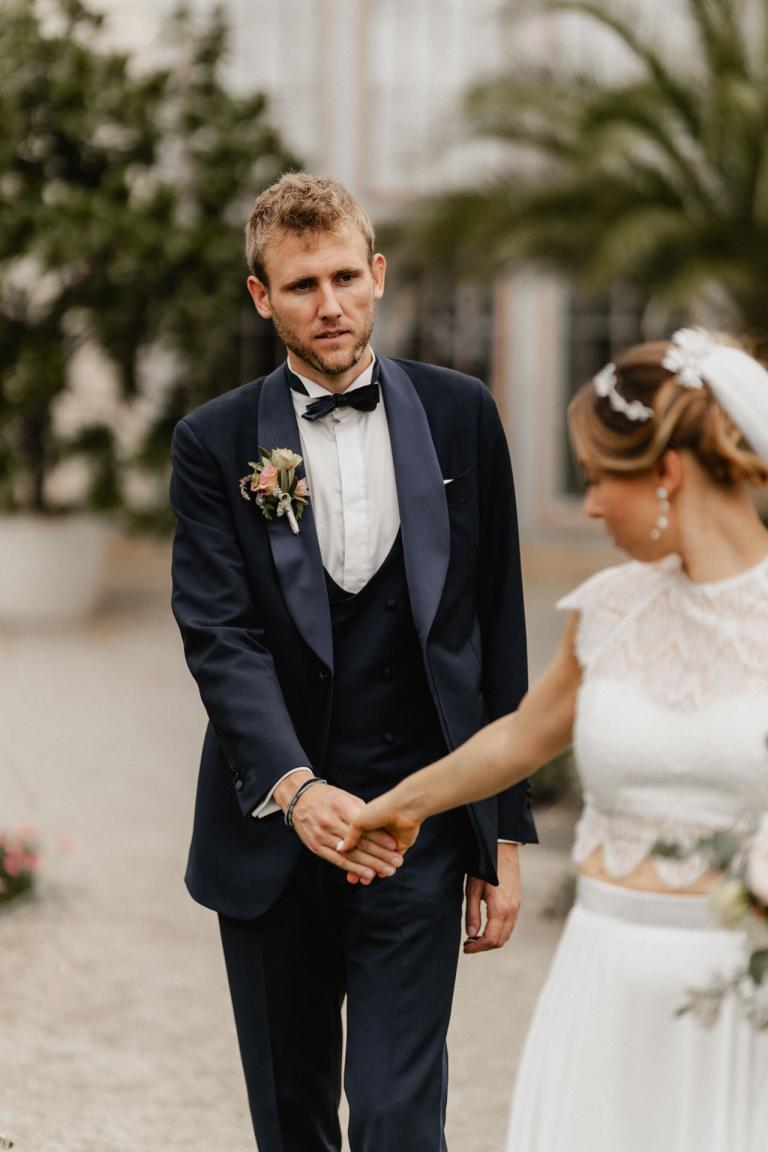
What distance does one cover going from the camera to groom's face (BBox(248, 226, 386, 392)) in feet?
9.85

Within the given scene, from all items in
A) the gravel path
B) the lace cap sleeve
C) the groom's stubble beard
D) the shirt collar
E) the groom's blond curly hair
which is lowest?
the gravel path

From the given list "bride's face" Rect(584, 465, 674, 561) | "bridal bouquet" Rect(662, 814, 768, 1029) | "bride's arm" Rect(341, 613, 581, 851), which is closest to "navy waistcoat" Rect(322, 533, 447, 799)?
"bride's arm" Rect(341, 613, 581, 851)

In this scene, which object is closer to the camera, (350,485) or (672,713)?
(672,713)

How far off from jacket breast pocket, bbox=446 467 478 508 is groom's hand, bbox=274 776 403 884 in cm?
56

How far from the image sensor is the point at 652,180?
1191 centimetres

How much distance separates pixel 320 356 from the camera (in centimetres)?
308

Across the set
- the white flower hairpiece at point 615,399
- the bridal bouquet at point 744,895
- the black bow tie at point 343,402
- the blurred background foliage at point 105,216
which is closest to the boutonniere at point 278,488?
the black bow tie at point 343,402

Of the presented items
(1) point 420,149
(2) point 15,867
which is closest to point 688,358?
(2) point 15,867

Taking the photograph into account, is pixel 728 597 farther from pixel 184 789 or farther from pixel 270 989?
pixel 184 789

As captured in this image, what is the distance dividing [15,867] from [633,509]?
15.3 feet

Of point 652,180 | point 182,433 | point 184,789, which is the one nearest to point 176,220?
point 652,180

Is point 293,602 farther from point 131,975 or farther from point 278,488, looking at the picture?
point 131,975

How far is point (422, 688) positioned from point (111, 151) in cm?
1133

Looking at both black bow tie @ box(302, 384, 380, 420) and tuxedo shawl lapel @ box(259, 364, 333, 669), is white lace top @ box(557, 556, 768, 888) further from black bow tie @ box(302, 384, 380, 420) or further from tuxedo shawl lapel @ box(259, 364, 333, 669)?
black bow tie @ box(302, 384, 380, 420)
